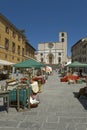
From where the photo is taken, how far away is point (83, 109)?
796 centimetres

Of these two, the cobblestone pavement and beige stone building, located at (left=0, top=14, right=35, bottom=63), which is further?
beige stone building, located at (left=0, top=14, right=35, bottom=63)

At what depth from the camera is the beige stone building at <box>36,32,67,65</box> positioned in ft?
342

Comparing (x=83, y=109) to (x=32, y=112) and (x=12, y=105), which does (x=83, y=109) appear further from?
(x=12, y=105)

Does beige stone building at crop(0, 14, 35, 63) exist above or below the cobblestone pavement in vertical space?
above

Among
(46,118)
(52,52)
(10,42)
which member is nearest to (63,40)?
(52,52)

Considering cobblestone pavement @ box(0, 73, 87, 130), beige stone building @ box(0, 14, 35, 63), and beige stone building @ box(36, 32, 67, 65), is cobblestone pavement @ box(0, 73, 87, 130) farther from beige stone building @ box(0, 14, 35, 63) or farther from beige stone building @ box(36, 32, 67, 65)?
beige stone building @ box(36, 32, 67, 65)

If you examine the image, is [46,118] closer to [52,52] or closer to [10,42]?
[10,42]

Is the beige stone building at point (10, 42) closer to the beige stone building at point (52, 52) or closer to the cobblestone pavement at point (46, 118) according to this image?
the cobblestone pavement at point (46, 118)

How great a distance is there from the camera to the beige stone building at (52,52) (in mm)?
104394

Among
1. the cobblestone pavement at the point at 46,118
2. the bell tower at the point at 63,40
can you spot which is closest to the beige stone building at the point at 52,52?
the bell tower at the point at 63,40

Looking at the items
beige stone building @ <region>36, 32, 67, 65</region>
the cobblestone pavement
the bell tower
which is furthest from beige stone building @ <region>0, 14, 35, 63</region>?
the bell tower

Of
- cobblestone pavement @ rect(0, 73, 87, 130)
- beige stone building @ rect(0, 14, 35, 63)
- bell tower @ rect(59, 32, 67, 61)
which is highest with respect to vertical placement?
bell tower @ rect(59, 32, 67, 61)

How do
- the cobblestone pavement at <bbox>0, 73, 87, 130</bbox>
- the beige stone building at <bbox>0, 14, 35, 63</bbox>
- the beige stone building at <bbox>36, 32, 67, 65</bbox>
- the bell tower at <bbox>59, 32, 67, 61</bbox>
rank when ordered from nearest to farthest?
the cobblestone pavement at <bbox>0, 73, 87, 130</bbox> < the beige stone building at <bbox>0, 14, 35, 63</bbox> < the beige stone building at <bbox>36, 32, 67, 65</bbox> < the bell tower at <bbox>59, 32, 67, 61</bbox>

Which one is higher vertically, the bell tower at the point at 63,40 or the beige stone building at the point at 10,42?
the bell tower at the point at 63,40
